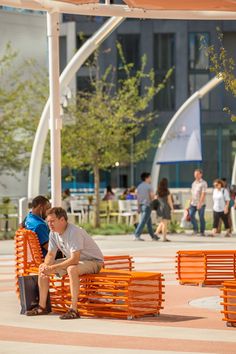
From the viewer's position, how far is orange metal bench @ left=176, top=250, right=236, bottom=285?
19.1m

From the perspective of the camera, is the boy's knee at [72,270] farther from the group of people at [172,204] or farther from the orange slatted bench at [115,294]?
the group of people at [172,204]

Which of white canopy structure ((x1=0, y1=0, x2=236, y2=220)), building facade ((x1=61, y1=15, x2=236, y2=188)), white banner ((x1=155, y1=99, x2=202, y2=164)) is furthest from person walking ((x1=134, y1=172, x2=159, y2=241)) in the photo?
building facade ((x1=61, y1=15, x2=236, y2=188))

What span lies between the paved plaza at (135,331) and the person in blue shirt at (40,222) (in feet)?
2.94

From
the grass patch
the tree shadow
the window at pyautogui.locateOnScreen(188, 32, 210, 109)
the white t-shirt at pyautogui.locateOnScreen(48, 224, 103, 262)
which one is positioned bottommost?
the tree shadow

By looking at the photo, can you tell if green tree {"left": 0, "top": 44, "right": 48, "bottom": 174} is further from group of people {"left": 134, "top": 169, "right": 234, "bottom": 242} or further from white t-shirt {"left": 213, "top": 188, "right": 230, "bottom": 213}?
white t-shirt {"left": 213, "top": 188, "right": 230, "bottom": 213}

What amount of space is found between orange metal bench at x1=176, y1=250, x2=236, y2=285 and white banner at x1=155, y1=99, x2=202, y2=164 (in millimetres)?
19775

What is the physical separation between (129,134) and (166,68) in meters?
44.0

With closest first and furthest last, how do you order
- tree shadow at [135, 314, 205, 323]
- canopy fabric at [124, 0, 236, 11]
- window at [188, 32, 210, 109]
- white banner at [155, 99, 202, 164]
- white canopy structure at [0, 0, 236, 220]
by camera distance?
tree shadow at [135, 314, 205, 323]
canopy fabric at [124, 0, 236, 11]
white canopy structure at [0, 0, 236, 220]
white banner at [155, 99, 202, 164]
window at [188, 32, 210, 109]

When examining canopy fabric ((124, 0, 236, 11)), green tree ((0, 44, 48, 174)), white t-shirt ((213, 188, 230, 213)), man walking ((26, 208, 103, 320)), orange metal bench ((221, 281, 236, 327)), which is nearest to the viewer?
orange metal bench ((221, 281, 236, 327))

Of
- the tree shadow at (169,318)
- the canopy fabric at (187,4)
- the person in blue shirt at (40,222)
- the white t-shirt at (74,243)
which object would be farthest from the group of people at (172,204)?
the tree shadow at (169,318)

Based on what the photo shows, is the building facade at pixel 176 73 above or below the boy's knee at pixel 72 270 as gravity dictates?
above

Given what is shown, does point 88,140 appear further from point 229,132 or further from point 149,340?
point 229,132

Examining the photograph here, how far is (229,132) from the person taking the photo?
278ft

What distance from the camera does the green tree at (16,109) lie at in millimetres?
40750
